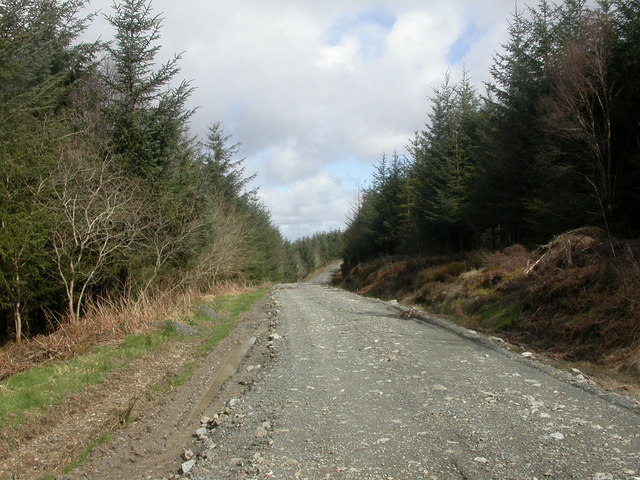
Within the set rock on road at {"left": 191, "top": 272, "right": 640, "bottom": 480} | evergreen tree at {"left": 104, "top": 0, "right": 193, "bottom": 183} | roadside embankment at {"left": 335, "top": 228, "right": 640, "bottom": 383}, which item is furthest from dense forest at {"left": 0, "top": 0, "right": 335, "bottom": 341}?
roadside embankment at {"left": 335, "top": 228, "right": 640, "bottom": 383}

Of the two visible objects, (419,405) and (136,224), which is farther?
(136,224)

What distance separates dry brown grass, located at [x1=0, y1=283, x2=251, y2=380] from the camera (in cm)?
1090

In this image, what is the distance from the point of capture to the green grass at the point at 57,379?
751 cm

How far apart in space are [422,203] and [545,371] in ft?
84.5

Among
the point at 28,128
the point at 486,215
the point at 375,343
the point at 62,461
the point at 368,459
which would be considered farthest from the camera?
the point at 486,215

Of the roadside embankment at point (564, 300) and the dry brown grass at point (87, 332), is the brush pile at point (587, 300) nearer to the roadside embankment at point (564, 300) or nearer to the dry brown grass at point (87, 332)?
the roadside embankment at point (564, 300)

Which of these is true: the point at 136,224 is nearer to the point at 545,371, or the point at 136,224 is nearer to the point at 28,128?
the point at 28,128

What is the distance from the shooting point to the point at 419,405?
5.95 meters

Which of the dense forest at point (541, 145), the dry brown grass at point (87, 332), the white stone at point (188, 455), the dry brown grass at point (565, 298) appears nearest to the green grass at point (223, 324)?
the dry brown grass at point (87, 332)

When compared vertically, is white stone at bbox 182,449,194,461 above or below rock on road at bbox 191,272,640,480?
below

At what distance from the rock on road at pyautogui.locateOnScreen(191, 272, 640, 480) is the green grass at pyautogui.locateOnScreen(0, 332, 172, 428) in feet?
10.9

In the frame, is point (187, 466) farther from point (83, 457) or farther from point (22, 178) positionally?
point (22, 178)

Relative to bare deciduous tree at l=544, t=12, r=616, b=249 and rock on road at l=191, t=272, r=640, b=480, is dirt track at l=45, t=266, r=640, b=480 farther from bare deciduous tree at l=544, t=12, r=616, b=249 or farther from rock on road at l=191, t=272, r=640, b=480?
bare deciduous tree at l=544, t=12, r=616, b=249

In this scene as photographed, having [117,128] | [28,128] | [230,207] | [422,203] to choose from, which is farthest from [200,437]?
[230,207]
